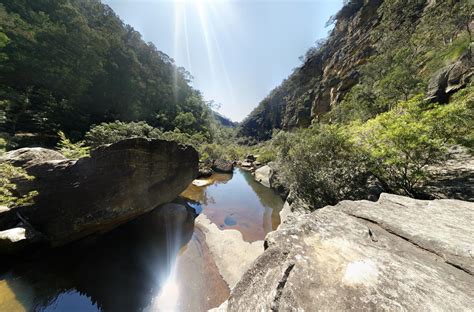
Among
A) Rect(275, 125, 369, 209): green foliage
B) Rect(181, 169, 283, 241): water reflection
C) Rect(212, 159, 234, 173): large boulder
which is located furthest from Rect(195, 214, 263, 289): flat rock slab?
Rect(212, 159, 234, 173): large boulder

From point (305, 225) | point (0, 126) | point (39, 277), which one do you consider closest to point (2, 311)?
point (39, 277)

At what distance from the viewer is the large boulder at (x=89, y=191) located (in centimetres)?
591

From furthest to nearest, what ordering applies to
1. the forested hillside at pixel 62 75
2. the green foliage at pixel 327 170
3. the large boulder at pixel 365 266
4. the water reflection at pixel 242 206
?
1. the forested hillside at pixel 62 75
2. the water reflection at pixel 242 206
3. the green foliage at pixel 327 170
4. the large boulder at pixel 365 266

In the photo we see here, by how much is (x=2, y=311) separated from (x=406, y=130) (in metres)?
10.7

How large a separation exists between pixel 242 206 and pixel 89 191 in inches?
315

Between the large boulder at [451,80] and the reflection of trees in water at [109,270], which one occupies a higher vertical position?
the large boulder at [451,80]

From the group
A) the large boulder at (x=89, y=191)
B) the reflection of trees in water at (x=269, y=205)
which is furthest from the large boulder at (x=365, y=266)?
the large boulder at (x=89, y=191)

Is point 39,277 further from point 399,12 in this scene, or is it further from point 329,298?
point 399,12

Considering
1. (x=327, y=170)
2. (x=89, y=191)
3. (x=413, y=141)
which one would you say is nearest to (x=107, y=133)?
(x=89, y=191)

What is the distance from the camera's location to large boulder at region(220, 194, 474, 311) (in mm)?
1674

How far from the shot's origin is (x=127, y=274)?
540cm

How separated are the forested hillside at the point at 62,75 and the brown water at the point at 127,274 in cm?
→ 873

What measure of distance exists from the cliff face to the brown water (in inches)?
736

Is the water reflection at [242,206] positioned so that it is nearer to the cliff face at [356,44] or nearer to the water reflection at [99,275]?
the water reflection at [99,275]
